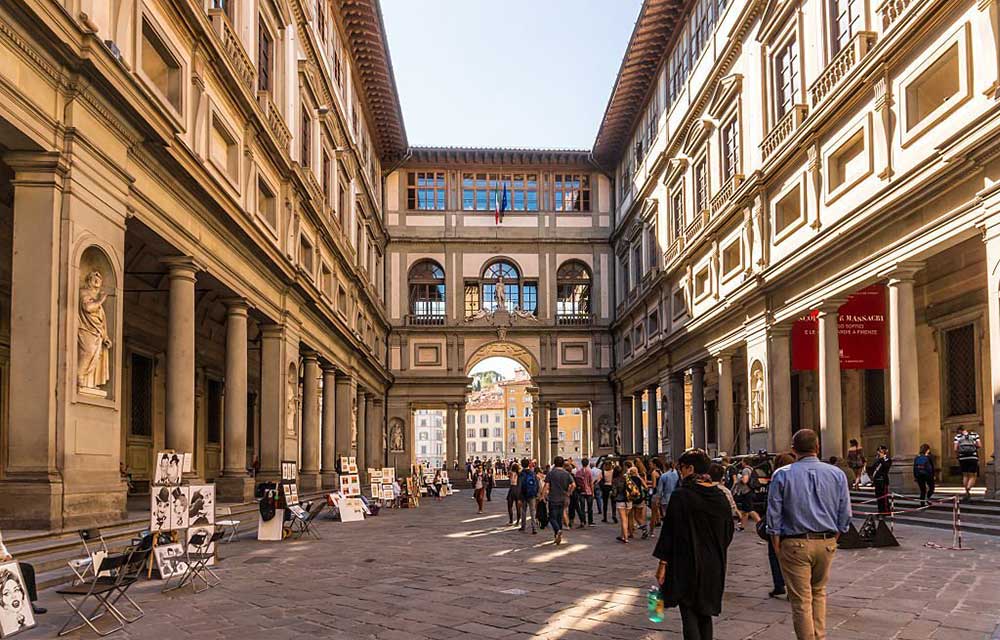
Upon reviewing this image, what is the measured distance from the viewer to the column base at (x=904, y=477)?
17562 millimetres

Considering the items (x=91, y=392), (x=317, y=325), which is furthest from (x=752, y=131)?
(x=91, y=392)

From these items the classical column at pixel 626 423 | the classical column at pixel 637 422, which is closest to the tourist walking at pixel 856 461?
the classical column at pixel 637 422

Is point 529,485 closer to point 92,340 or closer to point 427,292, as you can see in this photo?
point 92,340

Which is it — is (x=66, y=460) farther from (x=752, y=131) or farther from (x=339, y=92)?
(x=339, y=92)

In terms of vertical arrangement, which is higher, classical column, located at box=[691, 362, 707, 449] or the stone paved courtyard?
classical column, located at box=[691, 362, 707, 449]

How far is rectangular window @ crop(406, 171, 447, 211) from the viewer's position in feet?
168

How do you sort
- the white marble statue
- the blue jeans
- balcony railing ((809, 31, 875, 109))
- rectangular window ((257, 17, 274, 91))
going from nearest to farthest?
1. the white marble statue
2. the blue jeans
3. balcony railing ((809, 31, 875, 109))
4. rectangular window ((257, 17, 274, 91))

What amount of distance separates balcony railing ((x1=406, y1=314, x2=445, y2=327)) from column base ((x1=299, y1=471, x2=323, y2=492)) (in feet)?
67.5

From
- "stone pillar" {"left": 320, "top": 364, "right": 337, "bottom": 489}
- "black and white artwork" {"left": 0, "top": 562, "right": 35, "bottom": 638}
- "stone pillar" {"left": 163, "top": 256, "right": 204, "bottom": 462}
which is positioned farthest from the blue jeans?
"stone pillar" {"left": 320, "top": 364, "right": 337, "bottom": 489}

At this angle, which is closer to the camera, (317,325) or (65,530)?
(65,530)

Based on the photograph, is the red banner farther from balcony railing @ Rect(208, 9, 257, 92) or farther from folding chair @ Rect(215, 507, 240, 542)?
balcony railing @ Rect(208, 9, 257, 92)

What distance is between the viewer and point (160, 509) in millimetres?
11047

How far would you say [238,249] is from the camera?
2031cm

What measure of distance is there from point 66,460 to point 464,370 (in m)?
38.9
